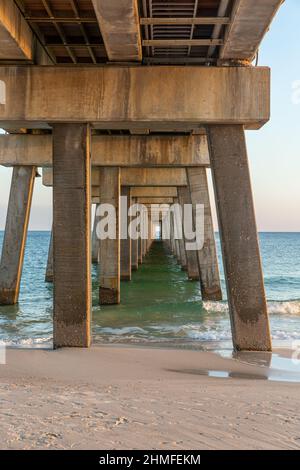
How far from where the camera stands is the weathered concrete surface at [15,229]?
15727 mm

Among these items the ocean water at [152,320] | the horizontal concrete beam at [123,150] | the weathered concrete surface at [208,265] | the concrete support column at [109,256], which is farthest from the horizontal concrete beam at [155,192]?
the horizontal concrete beam at [123,150]

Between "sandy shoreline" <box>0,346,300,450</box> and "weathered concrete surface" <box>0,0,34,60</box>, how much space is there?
13.7 feet

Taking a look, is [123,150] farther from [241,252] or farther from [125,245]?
[125,245]

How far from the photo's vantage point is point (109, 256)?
16.4 metres

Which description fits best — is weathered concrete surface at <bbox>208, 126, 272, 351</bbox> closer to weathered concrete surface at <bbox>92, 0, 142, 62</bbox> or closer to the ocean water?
Result: the ocean water

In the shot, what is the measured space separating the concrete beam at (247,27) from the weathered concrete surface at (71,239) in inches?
95.7

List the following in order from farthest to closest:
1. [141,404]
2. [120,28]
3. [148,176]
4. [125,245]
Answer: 1. [125,245]
2. [148,176]
3. [120,28]
4. [141,404]

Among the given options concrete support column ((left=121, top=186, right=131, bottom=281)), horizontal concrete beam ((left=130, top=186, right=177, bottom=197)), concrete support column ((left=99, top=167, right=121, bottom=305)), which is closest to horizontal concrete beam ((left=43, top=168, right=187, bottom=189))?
concrete support column ((left=121, top=186, right=131, bottom=281))

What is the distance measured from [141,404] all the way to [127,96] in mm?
4871

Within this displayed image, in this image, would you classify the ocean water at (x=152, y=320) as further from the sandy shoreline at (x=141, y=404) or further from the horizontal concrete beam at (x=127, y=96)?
the horizontal concrete beam at (x=127, y=96)

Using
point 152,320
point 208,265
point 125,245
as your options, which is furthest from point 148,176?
point 152,320

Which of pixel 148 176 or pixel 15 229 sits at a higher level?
pixel 148 176

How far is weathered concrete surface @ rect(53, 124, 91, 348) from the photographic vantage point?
833 centimetres

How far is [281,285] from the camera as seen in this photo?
102 ft
